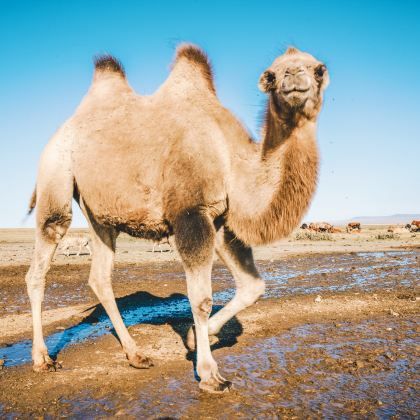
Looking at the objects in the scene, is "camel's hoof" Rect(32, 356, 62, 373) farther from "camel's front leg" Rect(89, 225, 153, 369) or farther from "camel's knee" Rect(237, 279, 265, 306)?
"camel's knee" Rect(237, 279, 265, 306)

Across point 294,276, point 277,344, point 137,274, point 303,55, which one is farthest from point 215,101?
point 137,274

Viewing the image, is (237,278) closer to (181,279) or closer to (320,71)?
(320,71)

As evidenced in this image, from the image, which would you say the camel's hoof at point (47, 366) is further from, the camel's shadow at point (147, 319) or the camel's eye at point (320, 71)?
the camel's eye at point (320, 71)

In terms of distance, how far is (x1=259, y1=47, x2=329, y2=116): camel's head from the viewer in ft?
14.1

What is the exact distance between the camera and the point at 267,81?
479cm

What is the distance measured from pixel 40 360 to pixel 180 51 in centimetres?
396

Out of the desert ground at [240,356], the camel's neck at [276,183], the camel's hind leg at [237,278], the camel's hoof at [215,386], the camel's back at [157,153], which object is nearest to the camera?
the desert ground at [240,356]

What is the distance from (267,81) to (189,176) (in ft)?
3.97

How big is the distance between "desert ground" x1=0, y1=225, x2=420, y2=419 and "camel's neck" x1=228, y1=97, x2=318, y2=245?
4.67ft

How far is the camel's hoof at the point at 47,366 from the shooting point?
5.12m

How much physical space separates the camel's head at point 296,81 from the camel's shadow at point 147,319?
2.94 m

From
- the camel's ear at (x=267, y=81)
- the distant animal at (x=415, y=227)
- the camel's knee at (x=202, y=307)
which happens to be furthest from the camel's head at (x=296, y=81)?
the distant animal at (x=415, y=227)

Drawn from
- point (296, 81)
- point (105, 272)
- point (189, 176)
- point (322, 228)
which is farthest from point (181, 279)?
point (322, 228)

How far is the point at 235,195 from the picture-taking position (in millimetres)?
5039
